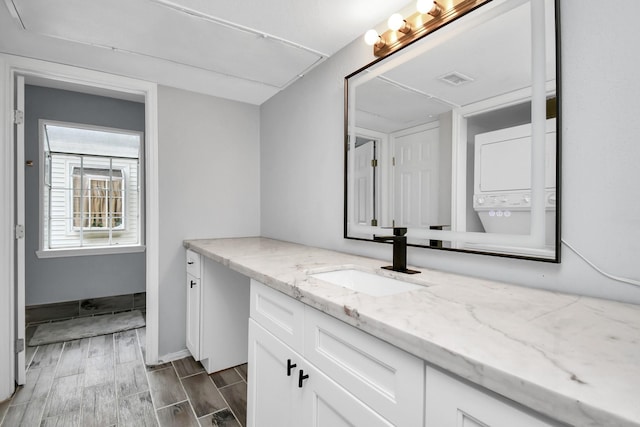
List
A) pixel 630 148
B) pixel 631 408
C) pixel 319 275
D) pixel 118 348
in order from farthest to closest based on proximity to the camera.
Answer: pixel 118 348, pixel 319 275, pixel 630 148, pixel 631 408

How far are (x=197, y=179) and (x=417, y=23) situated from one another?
1.91 metres

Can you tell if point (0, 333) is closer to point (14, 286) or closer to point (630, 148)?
point (14, 286)

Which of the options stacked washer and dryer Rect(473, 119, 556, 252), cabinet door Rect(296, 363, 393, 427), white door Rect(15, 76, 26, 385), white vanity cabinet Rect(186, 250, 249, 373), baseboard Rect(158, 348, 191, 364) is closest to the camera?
cabinet door Rect(296, 363, 393, 427)

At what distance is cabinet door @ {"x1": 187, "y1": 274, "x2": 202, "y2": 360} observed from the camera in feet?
7.18

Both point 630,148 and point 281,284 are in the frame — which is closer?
point 630,148

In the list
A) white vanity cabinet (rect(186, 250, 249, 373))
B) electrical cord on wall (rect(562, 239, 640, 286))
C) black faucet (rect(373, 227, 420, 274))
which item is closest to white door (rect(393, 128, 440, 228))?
black faucet (rect(373, 227, 420, 274))

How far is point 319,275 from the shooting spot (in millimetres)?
1367

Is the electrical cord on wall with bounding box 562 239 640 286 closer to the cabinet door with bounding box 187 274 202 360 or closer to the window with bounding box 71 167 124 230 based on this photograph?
the cabinet door with bounding box 187 274 202 360

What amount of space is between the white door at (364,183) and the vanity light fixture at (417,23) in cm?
47

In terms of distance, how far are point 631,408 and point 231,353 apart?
2291mm

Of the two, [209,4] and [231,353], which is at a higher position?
[209,4]

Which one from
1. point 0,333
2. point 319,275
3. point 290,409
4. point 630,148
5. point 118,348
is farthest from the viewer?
point 118,348

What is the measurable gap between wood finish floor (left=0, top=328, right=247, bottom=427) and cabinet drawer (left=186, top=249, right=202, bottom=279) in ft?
2.28

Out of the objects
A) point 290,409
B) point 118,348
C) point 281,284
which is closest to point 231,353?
point 118,348
